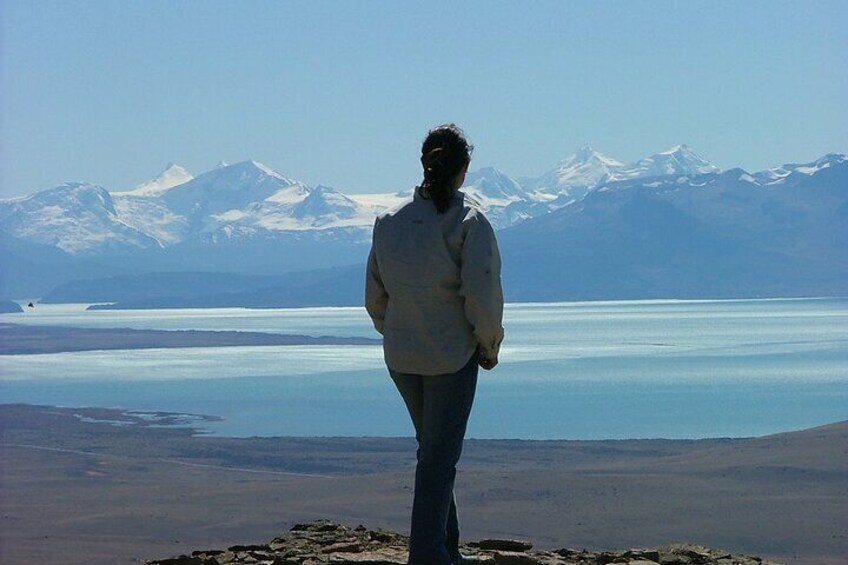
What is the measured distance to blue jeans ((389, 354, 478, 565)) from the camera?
202 inches

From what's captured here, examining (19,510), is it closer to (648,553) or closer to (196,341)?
(648,553)

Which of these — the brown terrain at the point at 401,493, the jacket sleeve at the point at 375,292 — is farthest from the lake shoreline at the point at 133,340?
the jacket sleeve at the point at 375,292

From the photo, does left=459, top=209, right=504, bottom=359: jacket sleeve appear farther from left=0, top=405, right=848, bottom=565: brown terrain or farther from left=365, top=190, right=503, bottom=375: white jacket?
left=0, top=405, right=848, bottom=565: brown terrain

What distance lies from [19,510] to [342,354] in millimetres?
55905

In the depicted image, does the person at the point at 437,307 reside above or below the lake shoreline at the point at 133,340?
below

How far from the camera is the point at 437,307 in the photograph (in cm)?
509

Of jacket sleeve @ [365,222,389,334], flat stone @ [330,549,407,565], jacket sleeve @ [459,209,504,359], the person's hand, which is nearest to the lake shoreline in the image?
flat stone @ [330,549,407,565]

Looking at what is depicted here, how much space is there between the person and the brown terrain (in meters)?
10.1

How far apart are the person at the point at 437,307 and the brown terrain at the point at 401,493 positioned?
10.1m

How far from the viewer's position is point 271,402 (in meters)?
46.9

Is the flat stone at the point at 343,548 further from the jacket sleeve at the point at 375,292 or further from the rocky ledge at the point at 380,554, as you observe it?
the jacket sleeve at the point at 375,292

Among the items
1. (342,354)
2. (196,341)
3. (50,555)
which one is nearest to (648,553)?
(50,555)

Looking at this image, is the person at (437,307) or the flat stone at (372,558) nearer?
the person at (437,307)

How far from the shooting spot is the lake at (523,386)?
39.3m
